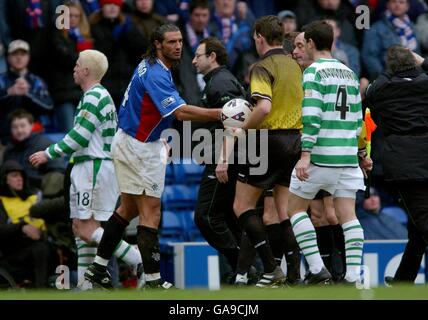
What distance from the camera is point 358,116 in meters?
12.5

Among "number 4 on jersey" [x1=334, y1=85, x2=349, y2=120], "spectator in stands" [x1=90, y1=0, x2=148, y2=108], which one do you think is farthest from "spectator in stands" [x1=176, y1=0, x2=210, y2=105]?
"number 4 on jersey" [x1=334, y1=85, x2=349, y2=120]

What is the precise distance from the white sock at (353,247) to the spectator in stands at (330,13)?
23.9 ft

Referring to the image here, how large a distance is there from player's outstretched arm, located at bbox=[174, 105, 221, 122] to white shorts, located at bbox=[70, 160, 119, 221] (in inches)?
58.9

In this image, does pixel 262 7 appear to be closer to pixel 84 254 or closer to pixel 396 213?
pixel 396 213

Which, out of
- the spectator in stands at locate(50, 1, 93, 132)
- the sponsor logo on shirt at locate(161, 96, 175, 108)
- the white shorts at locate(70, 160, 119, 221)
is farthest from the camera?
the spectator in stands at locate(50, 1, 93, 132)

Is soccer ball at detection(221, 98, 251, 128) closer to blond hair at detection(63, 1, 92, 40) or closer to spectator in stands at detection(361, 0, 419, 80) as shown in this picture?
blond hair at detection(63, 1, 92, 40)

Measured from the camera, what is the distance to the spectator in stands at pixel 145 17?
59.6 feet

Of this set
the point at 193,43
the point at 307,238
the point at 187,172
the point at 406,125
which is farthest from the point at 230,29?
the point at 307,238

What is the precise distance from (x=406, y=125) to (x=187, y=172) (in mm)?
4950

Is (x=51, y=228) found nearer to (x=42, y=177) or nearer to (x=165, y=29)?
(x=42, y=177)

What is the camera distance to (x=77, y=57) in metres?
17.9

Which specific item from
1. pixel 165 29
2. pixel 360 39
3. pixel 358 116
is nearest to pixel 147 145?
pixel 165 29

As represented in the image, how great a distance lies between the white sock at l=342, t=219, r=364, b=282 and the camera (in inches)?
493

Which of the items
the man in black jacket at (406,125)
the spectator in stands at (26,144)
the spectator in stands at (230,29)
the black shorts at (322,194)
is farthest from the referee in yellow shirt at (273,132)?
the spectator in stands at (230,29)
